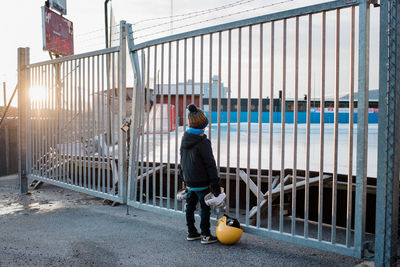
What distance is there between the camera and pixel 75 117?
6.23m

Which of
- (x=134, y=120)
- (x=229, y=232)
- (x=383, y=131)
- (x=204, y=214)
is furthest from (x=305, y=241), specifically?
(x=134, y=120)

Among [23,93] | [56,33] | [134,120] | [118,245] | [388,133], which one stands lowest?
[118,245]

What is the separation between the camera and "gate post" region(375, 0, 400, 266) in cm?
302

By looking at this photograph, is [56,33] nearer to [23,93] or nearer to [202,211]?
[23,93]

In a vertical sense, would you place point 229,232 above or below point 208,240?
Result: above

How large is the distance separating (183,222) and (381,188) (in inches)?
107

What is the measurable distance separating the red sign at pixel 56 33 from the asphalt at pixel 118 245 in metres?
6.59

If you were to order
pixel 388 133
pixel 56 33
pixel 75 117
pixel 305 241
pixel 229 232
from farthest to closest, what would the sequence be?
pixel 56 33, pixel 75 117, pixel 229 232, pixel 305 241, pixel 388 133

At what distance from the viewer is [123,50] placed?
5387 mm

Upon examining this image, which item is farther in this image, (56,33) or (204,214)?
(56,33)

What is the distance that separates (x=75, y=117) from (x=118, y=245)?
2.95m

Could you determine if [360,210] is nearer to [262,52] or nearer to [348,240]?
[348,240]

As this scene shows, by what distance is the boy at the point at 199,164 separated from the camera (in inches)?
152

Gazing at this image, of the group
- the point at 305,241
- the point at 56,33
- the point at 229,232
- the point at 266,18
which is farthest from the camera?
the point at 56,33
